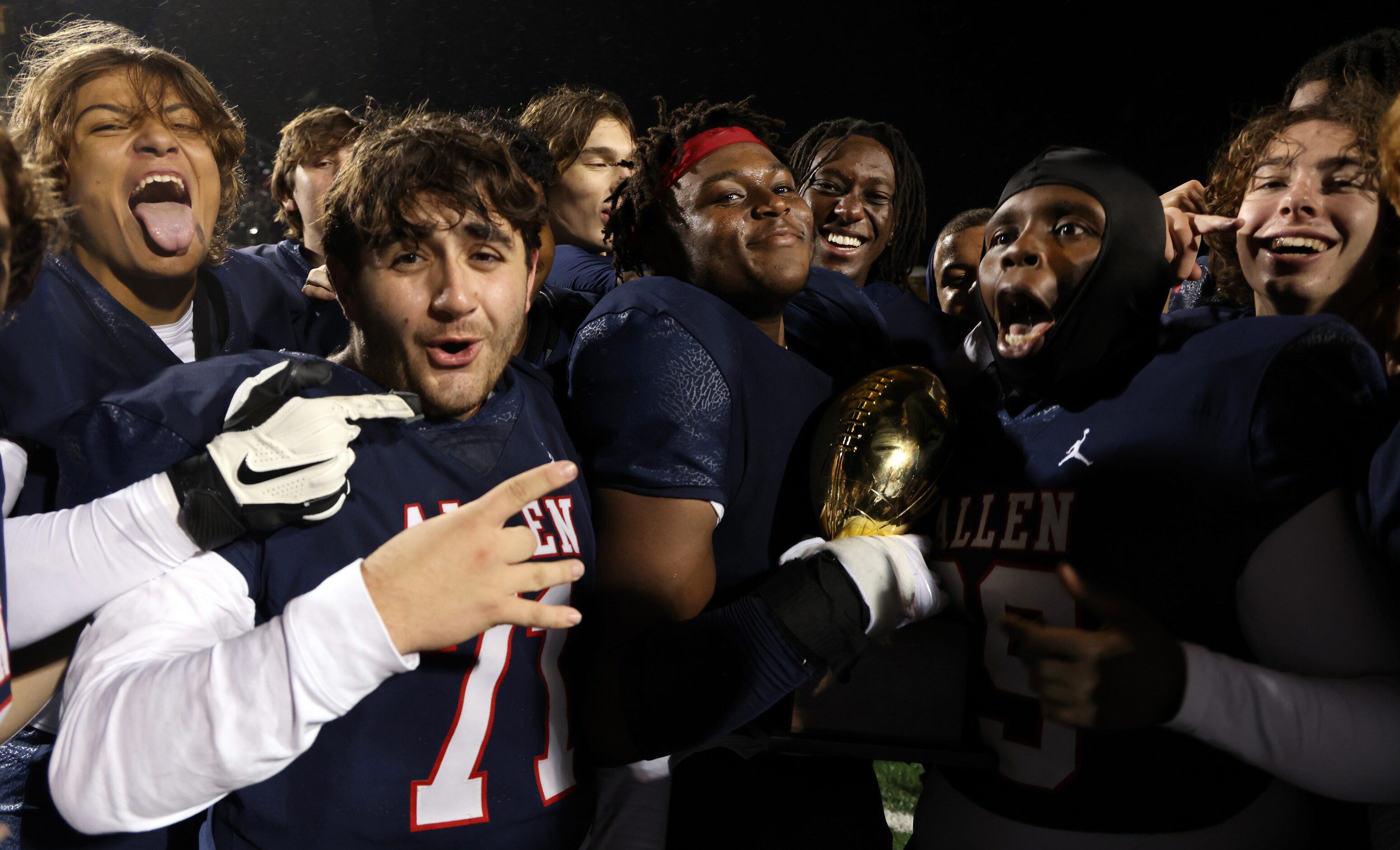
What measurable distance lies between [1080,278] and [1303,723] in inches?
28.0

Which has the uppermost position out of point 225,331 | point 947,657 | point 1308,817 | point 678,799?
point 225,331

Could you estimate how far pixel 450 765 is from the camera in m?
1.24

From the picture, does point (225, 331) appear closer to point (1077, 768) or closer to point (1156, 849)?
point (1077, 768)

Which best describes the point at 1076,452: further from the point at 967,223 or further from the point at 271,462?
the point at 967,223

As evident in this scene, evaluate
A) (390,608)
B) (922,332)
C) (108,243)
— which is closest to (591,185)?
(922,332)

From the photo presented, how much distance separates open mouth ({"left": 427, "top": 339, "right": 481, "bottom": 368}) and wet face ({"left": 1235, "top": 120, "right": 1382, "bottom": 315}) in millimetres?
1371

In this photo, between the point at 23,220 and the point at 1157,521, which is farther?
the point at 1157,521

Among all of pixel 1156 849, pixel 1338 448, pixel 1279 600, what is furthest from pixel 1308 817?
pixel 1338 448

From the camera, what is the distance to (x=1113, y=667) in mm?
1149

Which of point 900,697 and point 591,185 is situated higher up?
point 591,185

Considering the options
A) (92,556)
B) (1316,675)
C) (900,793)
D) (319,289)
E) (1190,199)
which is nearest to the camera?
(92,556)

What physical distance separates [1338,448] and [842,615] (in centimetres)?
74

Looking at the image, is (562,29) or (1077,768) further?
(562,29)

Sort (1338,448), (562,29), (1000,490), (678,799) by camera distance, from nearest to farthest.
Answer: (1338,448)
(1000,490)
(678,799)
(562,29)
